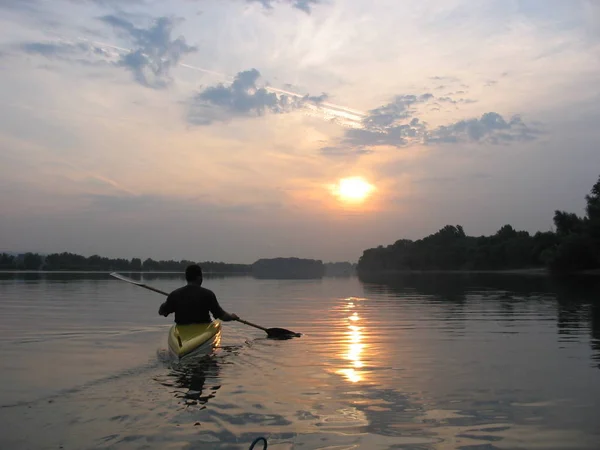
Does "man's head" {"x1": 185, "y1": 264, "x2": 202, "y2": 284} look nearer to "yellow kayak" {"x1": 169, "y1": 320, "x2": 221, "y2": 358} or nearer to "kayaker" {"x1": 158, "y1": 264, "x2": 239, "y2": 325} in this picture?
"kayaker" {"x1": 158, "y1": 264, "x2": 239, "y2": 325}

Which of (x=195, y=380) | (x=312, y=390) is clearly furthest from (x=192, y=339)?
(x=312, y=390)

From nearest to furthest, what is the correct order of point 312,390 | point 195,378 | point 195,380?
point 312,390 < point 195,380 < point 195,378

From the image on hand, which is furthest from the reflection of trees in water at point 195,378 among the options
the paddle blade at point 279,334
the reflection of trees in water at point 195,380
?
the paddle blade at point 279,334

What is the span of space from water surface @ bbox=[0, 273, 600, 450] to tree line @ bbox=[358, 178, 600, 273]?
71874mm

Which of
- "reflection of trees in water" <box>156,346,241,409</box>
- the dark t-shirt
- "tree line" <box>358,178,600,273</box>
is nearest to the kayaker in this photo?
the dark t-shirt

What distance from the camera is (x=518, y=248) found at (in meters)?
123

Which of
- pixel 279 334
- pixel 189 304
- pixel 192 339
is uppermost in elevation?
pixel 189 304

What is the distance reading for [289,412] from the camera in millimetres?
7312

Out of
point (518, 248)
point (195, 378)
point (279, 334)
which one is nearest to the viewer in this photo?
point (195, 378)

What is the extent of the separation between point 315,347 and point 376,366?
336cm

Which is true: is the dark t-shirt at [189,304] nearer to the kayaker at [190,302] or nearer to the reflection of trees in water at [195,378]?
the kayaker at [190,302]

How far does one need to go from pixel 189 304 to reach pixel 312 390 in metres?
4.31

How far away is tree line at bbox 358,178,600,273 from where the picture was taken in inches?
3206

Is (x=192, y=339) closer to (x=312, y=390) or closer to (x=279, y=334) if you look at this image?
(x=312, y=390)
